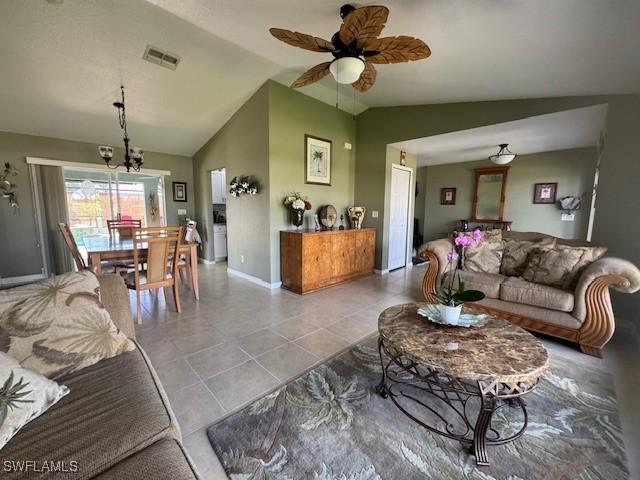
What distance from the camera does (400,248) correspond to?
216 inches

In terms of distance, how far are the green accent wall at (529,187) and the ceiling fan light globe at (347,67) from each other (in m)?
5.37

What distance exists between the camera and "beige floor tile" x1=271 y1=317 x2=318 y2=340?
2.68 metres

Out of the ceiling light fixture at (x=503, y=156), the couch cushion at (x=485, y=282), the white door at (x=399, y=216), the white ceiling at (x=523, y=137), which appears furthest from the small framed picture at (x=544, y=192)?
the couch cushion at (x=485, y=282)

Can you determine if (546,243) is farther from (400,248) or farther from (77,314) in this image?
(77,314)

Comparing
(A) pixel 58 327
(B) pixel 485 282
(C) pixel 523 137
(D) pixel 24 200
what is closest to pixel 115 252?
(A) pixel 58 327

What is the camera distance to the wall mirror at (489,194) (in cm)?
593

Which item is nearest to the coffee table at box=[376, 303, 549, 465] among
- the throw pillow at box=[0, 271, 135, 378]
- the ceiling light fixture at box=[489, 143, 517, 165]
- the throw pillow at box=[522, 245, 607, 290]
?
the throw pillow at box=[522, 245, 607, 290]

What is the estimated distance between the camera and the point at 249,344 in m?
2.49

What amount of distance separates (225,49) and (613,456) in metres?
4.55

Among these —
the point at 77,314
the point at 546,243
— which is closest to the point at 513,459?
the point at 77,314

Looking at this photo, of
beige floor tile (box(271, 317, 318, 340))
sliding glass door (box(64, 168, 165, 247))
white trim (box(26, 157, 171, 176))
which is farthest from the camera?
sliding glass door (box(64, 168, 165, 247))

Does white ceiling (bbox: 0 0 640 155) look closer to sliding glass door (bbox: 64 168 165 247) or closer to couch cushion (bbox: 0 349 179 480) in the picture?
sliding glass door (bbox: 64 168 165 247)

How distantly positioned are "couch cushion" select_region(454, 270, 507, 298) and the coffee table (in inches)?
46.2

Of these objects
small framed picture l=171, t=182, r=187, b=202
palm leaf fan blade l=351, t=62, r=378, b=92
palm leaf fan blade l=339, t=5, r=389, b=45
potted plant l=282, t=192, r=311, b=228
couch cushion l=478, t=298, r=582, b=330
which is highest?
palm leaf fan blade l=351, t=62, r=378, b=92
